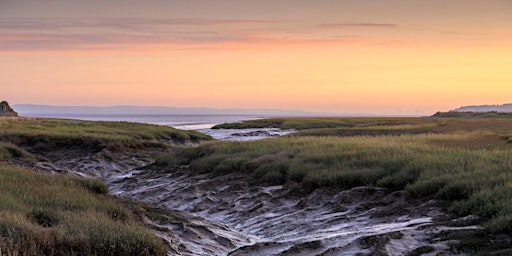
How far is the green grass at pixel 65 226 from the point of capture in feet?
37.1

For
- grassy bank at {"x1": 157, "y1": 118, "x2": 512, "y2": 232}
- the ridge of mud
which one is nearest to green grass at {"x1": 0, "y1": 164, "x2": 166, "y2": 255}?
the ridge of mud

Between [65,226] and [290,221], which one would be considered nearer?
[65,226]

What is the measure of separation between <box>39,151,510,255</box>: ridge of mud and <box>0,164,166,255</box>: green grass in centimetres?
122

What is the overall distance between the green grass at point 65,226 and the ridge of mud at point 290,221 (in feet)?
4.00

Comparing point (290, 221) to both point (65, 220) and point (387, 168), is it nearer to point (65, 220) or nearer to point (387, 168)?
point (387, 168)

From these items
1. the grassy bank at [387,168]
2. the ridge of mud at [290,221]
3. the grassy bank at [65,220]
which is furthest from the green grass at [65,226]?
the grassy bank at [387,168]

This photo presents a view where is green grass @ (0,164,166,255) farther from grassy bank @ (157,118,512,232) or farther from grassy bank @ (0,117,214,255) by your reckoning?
grassy bank @ (157,118,512,232)

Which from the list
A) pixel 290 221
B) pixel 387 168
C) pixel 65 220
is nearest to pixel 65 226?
pixel 65 220

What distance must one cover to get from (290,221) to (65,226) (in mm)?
6996

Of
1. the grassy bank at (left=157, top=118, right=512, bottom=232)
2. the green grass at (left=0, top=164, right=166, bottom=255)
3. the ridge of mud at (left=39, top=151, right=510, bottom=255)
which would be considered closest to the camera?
the green grass at (left=0, top=164, right=166, bottom=255)

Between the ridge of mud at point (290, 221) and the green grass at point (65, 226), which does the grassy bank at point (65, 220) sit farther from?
the ridge of mud at point (290, 221)

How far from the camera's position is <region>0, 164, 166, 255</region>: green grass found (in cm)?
1129

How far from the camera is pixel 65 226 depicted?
41.1 ft

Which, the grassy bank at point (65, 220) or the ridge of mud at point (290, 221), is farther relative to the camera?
the ridge of mud at point (290, 221)
